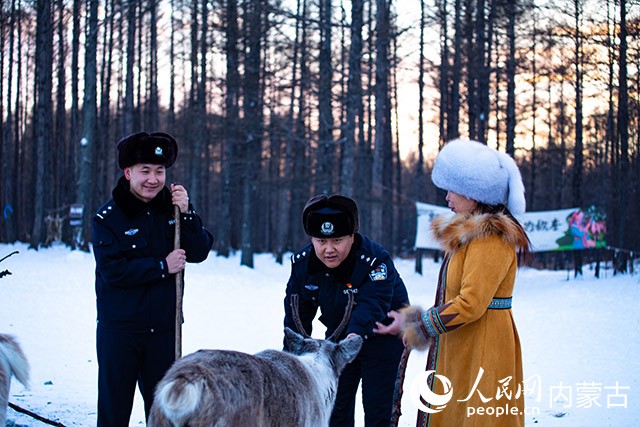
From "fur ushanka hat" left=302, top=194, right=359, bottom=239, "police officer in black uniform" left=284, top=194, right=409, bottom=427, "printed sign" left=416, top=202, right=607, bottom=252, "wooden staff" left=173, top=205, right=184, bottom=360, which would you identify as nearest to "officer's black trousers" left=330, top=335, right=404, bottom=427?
"police officer in black uniform" left=284, top=194, right=409, bottom=427

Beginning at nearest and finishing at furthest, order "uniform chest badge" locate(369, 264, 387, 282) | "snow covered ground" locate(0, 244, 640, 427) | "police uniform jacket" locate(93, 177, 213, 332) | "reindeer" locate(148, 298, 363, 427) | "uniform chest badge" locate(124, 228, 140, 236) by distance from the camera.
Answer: "reindeer" locate(148, 298, 363, 427) < "police uniform jacket" locate(93, 177, 213, 332) < "uniform chest badge" locate(124, 228, 140, 236) < "uniform chest badge" locate(369, 264, 387, 282) < "snow covered ground" locate(0, 244, 640, 427)

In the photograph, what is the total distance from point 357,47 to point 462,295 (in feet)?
47.3

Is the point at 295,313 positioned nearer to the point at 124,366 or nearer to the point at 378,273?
the point at 378,273

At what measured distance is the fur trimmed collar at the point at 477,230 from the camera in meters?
3.32

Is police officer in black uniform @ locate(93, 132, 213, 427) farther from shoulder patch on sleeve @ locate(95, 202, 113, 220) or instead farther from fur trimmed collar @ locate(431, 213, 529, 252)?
fur trimmed collar @ locate(431, 213, 529, 252)

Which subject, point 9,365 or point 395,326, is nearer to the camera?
point 9,365

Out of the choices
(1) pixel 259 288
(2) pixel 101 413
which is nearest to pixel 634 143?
(1) pixel 259 288

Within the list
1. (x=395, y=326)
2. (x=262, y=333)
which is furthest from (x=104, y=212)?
(x=262, y=333)

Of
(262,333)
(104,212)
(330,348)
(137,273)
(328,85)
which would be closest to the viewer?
(330,348)

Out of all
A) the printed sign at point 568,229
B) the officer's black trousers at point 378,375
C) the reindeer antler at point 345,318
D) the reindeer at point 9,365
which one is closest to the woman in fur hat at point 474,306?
the reindeer antler at point 345,318

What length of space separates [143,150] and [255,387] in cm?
177

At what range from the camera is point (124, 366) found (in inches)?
149

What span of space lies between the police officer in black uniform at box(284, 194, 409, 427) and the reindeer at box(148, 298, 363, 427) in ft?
1.29

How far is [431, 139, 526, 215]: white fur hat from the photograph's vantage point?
3426mm
